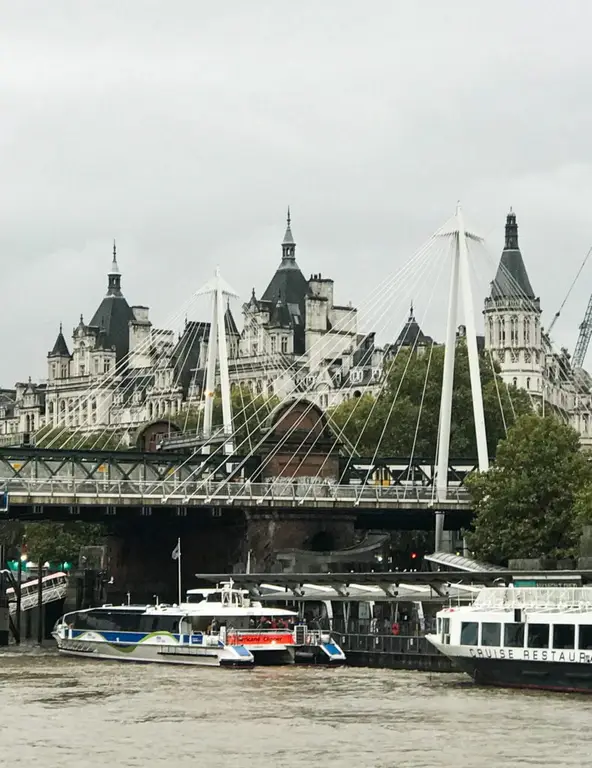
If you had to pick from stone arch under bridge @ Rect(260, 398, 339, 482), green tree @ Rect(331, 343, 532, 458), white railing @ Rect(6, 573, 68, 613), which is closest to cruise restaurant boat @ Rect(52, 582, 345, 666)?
white railing @ Rect(6, 573, 68, 613)

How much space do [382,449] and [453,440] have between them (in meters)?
5.97

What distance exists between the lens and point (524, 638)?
75125mm

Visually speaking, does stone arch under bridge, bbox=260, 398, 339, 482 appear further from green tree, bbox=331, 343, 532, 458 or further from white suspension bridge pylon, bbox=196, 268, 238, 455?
green tree, bbox=331, 343, 532, 458

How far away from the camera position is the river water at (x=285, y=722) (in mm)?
57750

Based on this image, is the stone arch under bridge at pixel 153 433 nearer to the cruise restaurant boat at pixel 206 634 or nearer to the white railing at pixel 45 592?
the white railing at pixel 45 592

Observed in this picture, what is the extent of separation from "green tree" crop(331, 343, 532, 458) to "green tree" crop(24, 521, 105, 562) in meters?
22.8

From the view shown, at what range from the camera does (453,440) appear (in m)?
166

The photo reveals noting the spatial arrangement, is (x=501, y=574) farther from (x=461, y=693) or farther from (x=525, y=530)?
(x=525, y=530)

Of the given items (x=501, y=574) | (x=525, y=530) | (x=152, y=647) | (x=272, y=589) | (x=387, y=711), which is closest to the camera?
(x=387, y=711)

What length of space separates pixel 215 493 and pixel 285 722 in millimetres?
54849

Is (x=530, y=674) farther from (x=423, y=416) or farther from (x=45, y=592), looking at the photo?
(x=423, y=416)

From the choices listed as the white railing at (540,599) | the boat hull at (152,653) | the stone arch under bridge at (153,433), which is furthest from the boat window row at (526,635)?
the stone arch under bridge at (153,433)

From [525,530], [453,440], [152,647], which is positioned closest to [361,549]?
[525,530]

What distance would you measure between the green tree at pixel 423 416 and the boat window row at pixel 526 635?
8410cm
